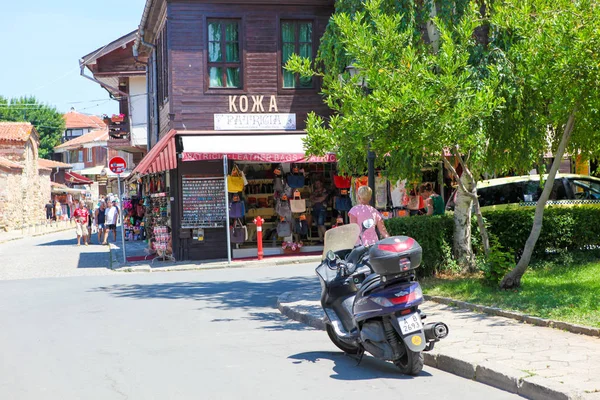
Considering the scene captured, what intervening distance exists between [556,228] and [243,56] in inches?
443

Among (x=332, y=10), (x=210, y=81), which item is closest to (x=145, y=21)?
(x=210, y=81)

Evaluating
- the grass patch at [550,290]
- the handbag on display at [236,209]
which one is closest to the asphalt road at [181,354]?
the grass patch at [550,290]

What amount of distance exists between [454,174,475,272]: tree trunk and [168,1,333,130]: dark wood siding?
968cm

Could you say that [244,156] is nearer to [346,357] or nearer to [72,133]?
[346,357]

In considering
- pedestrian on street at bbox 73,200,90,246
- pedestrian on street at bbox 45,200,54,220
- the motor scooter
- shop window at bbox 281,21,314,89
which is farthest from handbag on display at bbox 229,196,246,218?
pedestrian on street at bbox 45,200,54,220

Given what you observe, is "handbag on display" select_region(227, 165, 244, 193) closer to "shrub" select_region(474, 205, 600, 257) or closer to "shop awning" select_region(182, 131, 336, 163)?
"shop awning" select_region(182, 131, 336, 163)

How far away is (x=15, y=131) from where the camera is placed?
54344 millimetres

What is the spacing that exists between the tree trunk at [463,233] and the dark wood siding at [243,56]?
968cm

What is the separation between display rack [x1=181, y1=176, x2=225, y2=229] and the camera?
2133 centimetres

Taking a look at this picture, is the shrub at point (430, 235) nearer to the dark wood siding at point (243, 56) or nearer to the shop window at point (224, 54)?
the dark wood siding at point (243, 56)

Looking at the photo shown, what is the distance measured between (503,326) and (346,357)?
1953 mm

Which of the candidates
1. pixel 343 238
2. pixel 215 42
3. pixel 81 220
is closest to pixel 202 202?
pixel 215 42

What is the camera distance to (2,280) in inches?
746

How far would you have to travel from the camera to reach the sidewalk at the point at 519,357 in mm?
6180
